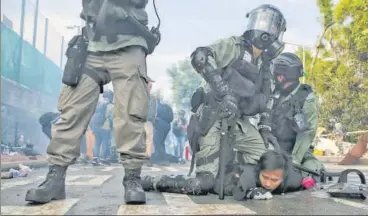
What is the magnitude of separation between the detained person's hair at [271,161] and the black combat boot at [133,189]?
87 centimetres

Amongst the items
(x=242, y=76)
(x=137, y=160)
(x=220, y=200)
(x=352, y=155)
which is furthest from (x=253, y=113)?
(x=352, y=155)

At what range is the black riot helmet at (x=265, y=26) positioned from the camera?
143 inches

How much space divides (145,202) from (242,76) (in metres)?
1.31

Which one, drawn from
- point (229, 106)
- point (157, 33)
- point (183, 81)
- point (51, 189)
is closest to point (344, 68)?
point (183, 81)

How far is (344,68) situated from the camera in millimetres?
10680

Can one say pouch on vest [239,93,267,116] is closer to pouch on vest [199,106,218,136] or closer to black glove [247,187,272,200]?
pouch on vest [199,106,218,136]

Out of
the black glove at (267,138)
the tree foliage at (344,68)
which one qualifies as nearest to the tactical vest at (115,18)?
the black glove at (267,138)

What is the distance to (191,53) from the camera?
338cm

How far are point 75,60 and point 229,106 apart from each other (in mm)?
979

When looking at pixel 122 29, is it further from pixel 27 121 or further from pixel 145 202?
pixel 27 121

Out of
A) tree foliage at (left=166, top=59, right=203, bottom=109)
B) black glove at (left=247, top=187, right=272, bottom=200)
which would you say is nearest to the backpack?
tree foliage at (left=166, top=59, right=203, bottom=109)

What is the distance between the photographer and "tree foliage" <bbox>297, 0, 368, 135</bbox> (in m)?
9.07

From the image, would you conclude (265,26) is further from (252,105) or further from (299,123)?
(299,123)

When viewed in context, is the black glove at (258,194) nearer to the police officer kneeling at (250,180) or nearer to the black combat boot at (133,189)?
the police officer kneeling at (250,180)
